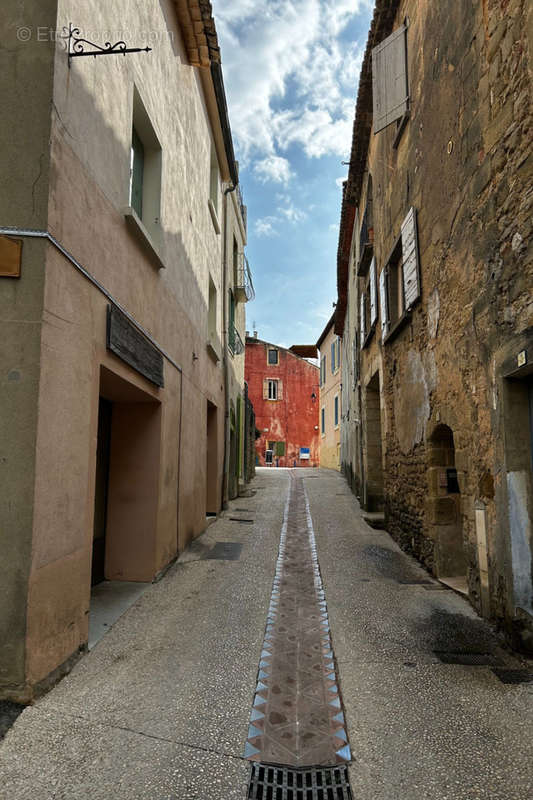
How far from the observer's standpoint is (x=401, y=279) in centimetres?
830

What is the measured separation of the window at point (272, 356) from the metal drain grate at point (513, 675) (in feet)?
101

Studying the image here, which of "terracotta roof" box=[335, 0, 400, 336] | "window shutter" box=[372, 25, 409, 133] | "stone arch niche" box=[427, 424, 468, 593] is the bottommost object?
"stone arch niche" box=[427, 424, 468, 593]

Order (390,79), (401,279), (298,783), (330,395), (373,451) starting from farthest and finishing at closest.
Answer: (330,395), (373,451), (401,279), (390,79), (298,783)

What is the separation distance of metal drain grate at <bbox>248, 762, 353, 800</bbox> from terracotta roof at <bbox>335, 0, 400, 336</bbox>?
32.7 ft

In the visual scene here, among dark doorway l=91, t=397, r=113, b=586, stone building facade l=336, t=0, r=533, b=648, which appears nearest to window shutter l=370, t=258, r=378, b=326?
stone building facade l=336, t=0, r=533, b=648

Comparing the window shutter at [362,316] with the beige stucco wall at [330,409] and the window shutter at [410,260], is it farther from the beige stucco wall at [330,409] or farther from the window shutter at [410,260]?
the beige stucco wall at [330,409]

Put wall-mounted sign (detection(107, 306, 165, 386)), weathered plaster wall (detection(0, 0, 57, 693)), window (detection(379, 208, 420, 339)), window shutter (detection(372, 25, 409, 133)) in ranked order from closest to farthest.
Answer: weathered plaster wall (detection(0, 0, 57, 693))
wall-mounted sign (detection(107, 306, 165, 386))
window (detection(379, 208, 420, 339))
window shutter (detection(372, 25, 409, 133))

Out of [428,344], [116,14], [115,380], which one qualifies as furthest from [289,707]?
[116,14]

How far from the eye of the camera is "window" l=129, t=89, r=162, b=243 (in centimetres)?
560

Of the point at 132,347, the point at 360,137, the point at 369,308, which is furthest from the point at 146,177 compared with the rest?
the point at 360,137

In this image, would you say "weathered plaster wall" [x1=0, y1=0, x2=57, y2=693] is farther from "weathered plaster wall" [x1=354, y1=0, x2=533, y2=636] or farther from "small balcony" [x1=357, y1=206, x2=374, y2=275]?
"small balcony" [x1=357, y1=206, x2=374, y2=275]

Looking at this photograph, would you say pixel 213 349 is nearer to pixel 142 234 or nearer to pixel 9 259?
pixel 142 234

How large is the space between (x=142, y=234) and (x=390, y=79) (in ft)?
18.0

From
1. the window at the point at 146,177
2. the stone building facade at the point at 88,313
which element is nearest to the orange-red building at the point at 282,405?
the stone building facade at the point at 88,313
